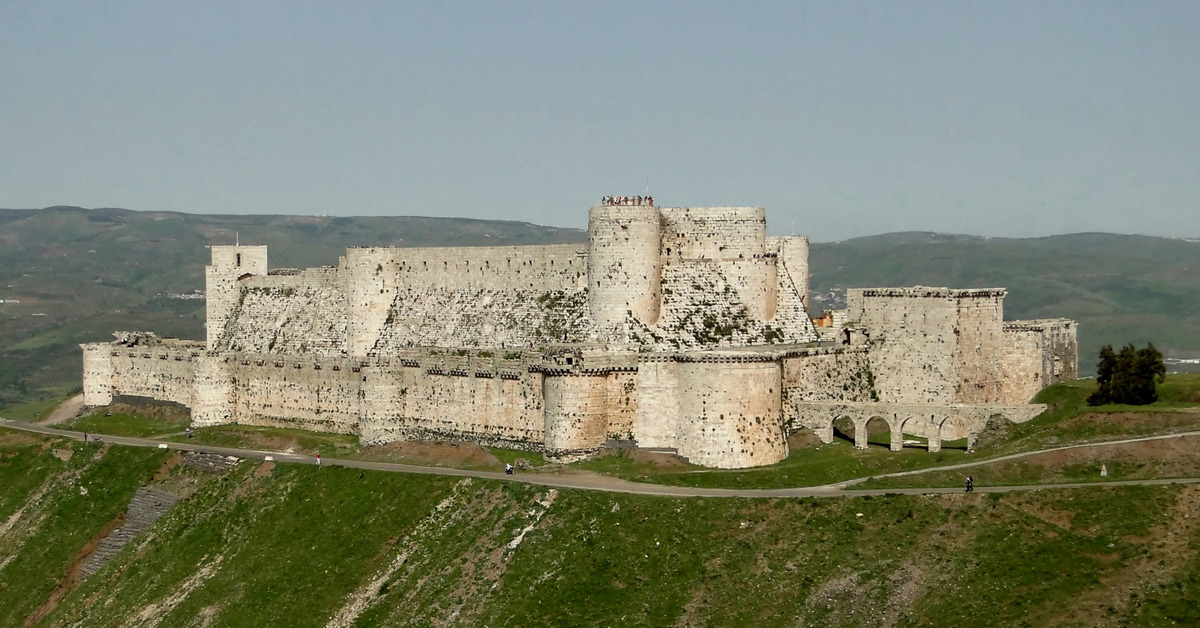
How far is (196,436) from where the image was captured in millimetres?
94062

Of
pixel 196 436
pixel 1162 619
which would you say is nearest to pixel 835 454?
pixel 1162 619

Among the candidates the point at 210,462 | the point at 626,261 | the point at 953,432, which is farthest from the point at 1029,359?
the point at 210,462

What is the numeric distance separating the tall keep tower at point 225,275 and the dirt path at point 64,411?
1372 centimetres

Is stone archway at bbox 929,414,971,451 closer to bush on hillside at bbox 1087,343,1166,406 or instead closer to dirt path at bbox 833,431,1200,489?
bush on hillside at bbox 1087,343,1166,406

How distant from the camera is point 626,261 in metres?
76.9

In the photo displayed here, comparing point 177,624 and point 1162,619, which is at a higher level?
point 1162,619

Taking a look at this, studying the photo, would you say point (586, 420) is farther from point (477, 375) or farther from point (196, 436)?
point (196, 436)

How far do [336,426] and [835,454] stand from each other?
32258 mm

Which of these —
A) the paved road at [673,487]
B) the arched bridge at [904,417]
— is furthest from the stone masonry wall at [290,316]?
the arched bridge at [904,417]

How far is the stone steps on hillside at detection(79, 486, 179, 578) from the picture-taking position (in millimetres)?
80188

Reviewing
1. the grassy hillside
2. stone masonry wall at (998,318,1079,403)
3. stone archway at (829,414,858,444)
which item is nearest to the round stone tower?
stone archway at (829,414,858,444)

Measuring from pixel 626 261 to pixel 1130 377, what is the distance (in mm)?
25038

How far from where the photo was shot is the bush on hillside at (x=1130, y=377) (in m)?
70.4

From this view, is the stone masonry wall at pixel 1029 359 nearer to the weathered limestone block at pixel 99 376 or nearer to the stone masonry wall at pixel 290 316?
the stone masonry wall at pixel 290 316
